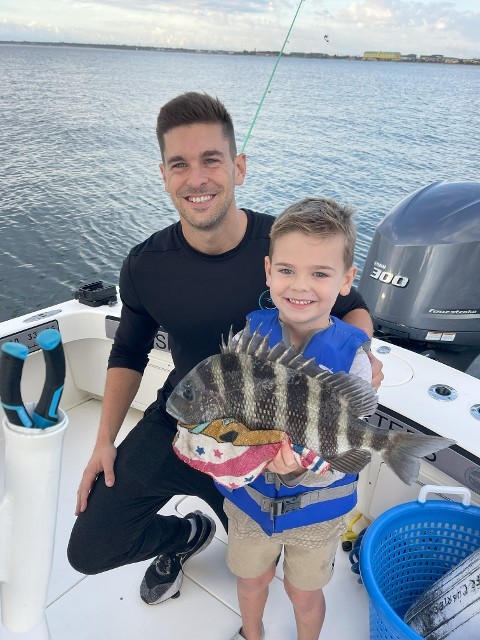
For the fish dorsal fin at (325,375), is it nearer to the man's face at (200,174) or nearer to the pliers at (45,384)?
the pliers at (45,384)

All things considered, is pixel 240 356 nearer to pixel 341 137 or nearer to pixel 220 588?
pixel 220 588

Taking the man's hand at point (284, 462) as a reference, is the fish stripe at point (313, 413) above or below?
above

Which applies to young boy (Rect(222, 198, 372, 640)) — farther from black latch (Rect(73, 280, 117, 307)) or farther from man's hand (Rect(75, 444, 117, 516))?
black latch (Rect(73, 280, 117, 307))

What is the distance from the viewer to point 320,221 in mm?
1598

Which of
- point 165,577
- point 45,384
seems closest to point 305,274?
point 45,384

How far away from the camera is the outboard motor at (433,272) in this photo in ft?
10.8

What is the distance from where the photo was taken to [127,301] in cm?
232

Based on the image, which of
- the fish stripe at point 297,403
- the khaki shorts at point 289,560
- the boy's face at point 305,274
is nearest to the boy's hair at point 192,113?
the boy's face at point 305,274

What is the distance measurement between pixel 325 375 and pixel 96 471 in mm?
1299

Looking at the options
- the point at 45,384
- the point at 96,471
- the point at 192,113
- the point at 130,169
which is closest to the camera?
the point at 45,384

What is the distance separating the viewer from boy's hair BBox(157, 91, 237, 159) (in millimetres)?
2076

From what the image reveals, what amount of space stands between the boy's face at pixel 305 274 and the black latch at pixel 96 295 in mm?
2110

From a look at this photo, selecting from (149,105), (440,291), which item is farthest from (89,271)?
(149,105)

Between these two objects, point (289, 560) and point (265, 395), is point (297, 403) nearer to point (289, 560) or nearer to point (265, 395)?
point (265, 395)
